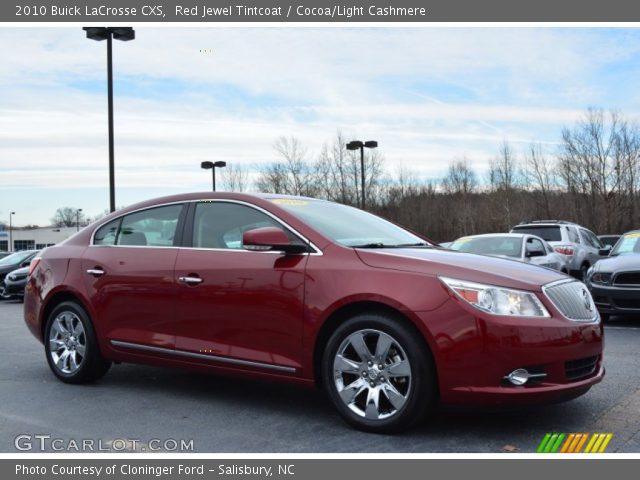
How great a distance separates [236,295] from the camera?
204 inches

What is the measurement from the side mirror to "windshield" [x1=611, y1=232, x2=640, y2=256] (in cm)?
762

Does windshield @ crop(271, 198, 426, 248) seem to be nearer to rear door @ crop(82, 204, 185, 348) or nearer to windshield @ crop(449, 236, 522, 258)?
rear door @ crop(82, 204, 185, 348)

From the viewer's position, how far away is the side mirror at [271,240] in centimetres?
493

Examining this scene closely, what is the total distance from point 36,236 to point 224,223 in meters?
131

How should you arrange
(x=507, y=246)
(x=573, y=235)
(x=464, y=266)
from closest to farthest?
1. (x=464, y=266)
2. (x=507, y=246)
3. (x=573, y=235)

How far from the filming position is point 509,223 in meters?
53.7

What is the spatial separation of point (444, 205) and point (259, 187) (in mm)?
22504

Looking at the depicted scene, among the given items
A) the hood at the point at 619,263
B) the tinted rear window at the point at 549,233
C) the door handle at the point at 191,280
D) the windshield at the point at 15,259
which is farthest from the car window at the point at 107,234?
the windshield at the point at 15,259

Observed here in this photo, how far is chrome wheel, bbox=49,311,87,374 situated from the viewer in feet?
20.7

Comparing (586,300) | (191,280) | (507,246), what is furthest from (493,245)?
(191,280)

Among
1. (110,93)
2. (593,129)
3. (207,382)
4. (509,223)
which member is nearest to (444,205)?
(509,223)

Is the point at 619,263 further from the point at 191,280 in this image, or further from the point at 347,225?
the point at 191,280

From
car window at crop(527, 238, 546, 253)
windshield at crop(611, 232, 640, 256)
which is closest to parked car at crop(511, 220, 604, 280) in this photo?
car window at crop(527, 238, 546, 253)

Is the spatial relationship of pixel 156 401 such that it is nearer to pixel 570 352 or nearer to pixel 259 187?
pixel 570 352
